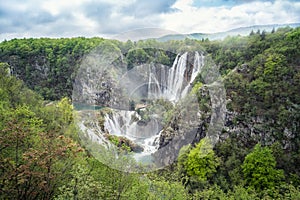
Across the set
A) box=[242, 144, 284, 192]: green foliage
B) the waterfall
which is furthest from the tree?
the waterfall

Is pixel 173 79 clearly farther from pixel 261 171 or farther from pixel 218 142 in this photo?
pixel 261 171

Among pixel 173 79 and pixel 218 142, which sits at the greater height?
pixel 173 79

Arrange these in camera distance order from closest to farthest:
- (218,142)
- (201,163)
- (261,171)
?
(261,171) < (201,163) < (218,142)

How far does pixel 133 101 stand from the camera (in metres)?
11.5

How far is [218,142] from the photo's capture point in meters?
19.3

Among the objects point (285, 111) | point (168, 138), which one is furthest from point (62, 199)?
point (285, 111)

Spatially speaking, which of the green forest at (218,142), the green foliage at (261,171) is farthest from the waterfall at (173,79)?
the green foliage at (261,171)

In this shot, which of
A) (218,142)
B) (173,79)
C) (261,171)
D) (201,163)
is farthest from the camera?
(218,142)

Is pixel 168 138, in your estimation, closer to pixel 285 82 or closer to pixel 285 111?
pixel 285 111

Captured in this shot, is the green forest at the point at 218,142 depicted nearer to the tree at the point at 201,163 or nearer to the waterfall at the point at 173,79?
the tree at the point at 201,163

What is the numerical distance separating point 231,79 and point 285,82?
3.70m

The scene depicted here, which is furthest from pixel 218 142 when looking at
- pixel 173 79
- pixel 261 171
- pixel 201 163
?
pixel 173 79

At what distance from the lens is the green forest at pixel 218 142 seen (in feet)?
24.8

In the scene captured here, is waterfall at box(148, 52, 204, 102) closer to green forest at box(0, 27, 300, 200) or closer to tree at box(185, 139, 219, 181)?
green forest at box(0, 27, 300, 200)
